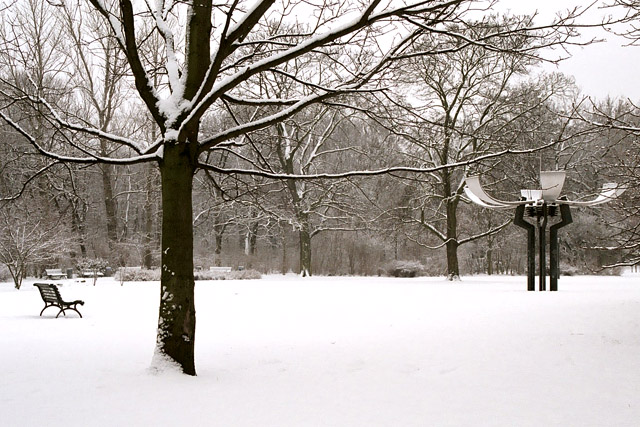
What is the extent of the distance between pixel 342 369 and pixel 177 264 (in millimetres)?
2434

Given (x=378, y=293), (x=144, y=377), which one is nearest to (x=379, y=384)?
(x=144, y=377)

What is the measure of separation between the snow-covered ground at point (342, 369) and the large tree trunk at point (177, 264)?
0.37 m

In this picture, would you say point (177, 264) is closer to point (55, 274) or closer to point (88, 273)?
point (55, 274)

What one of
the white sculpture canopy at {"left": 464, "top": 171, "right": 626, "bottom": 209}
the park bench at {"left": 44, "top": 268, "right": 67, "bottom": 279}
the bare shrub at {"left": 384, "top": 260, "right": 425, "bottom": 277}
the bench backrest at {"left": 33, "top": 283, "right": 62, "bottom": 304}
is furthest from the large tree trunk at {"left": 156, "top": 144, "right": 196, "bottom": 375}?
the bare shrub at {"left": 384, "top": 260, "right": 425, "bottom": 277}

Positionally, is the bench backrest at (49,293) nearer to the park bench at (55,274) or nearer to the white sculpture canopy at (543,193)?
the white sculpture canopy at (543,193)

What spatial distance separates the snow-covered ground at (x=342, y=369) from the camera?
17.3 feet

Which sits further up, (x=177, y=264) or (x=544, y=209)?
(x=544, y=209)

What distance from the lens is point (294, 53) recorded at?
247 inches

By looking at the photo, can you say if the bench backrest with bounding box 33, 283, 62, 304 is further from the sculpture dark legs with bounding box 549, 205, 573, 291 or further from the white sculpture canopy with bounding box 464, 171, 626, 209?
A: the sculpture dark legs with bounding box 549, 205, 573, 291

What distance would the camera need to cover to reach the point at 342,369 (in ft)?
24.1

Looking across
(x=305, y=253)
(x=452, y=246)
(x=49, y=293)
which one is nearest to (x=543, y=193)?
(x=452, y=246)

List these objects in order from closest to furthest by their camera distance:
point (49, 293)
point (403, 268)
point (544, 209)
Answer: point (49, 293), point (544, 209), point (403, 268)

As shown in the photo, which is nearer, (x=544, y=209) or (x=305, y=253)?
(x=544, y=209)

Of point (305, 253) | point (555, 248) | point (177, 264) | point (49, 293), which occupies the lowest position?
point (49, 293)
